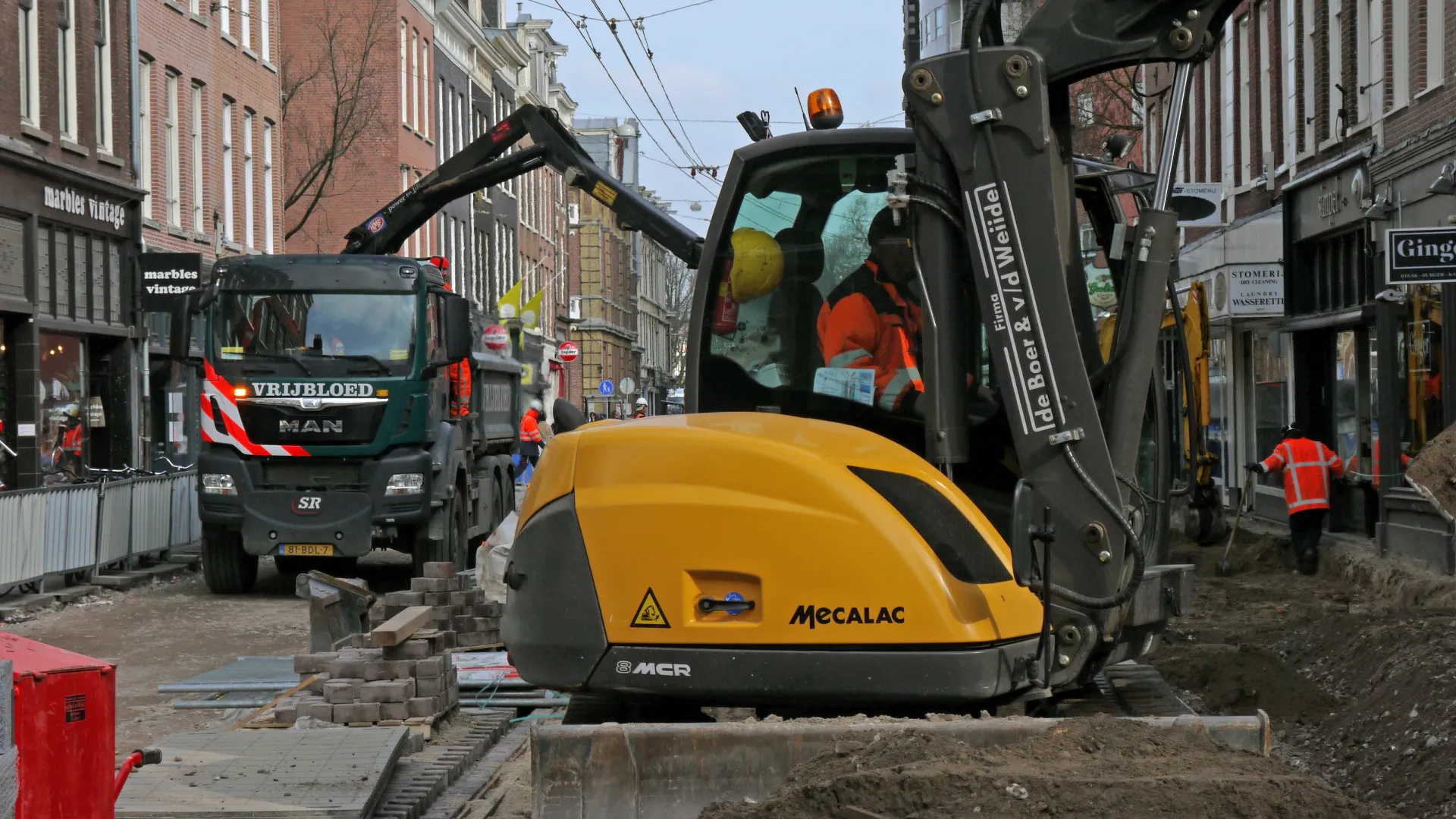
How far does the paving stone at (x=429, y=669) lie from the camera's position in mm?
10289

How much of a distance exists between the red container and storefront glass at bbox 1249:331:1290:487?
73.6 feet

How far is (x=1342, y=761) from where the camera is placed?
9.38 m

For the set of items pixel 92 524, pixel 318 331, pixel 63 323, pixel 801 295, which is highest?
pixel 63 323

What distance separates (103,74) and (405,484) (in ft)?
46.1

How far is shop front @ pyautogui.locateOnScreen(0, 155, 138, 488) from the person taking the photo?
25125mm

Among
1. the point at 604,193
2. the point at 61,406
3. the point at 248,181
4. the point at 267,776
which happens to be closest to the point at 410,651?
the point at 267,776

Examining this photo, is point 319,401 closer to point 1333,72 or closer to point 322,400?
point 322,400

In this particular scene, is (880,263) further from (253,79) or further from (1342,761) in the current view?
(253,79)

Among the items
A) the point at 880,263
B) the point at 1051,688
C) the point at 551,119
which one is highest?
the point at 551,119

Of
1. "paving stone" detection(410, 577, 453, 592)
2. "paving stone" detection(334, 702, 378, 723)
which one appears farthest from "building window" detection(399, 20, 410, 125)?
"paving stone" detection(334, 702, 378, 723)

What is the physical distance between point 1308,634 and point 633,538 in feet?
28.9

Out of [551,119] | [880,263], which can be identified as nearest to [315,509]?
[551,119]

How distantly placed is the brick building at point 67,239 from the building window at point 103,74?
0.02 m

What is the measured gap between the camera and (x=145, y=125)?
1217 inches
